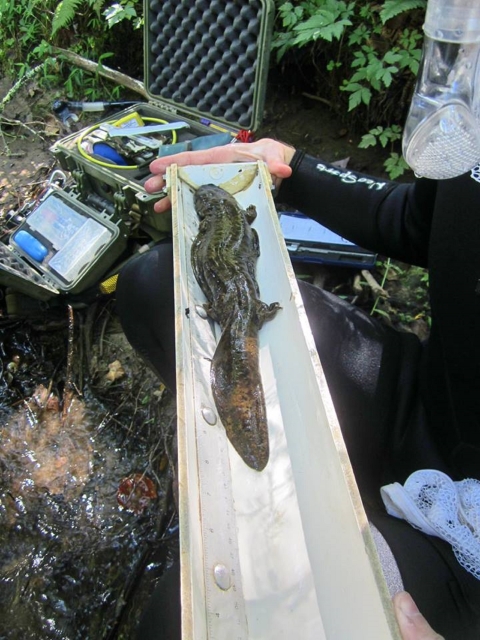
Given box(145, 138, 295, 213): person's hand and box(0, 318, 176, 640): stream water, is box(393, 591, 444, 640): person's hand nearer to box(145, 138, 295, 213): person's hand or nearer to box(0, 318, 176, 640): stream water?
box(0, 318, 176, 640): stream water

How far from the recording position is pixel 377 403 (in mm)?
1686

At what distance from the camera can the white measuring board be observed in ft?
3.40

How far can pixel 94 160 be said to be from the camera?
286 cm

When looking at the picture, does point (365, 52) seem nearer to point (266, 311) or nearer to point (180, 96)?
point (180, 96)

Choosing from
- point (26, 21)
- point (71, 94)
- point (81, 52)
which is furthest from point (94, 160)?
point (26, 21)

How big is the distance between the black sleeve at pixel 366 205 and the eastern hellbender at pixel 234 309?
27cm

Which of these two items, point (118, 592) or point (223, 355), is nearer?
point (223, 355)

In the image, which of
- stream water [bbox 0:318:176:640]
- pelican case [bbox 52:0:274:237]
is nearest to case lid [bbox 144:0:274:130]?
pelican case [bbox 52:0:274:237]

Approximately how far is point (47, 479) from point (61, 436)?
25cm

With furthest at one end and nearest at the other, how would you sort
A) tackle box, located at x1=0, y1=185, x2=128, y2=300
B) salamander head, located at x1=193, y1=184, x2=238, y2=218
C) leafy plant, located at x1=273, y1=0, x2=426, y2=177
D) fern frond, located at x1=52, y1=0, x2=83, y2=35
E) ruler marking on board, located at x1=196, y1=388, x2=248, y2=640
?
fern frond, located at x1=52, y1=0, x2=83, y2=35 < leafy plant, located at x1=273, y1=0, x2=426, y2=177 < tackle box, located at x1=0, y1=185, x2=128, y2=300 < salamander head, located at x1=193, y1=184, x2=238, y2=218 < ruler marking on board, located at x1=196, y1=388, x2=248, y2=640

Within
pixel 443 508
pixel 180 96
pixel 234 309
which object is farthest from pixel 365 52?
pixel 443 508

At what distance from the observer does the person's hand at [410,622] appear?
959 millimetres

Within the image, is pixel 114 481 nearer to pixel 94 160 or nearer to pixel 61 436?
pixel 61 436

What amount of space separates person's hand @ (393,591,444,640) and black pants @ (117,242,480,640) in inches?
10.7
